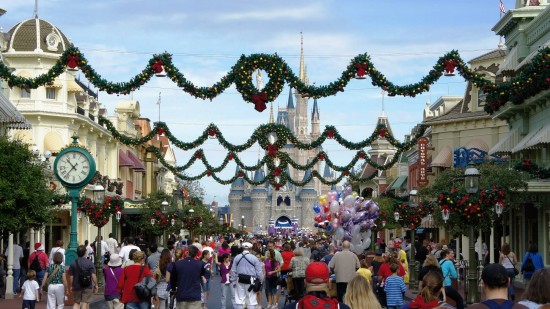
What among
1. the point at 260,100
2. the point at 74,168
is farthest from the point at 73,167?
the point at 260,100

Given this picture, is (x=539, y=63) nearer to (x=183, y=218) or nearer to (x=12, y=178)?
(x=12, y=178)

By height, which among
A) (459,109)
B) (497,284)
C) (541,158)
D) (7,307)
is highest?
(459,109)

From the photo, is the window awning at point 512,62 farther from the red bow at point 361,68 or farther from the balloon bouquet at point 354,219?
the red bow at point 361,68

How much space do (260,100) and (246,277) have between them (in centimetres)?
380

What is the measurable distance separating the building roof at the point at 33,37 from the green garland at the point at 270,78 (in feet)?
97.4

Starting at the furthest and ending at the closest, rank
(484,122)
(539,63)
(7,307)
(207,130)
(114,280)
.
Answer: (484,122)
(207,130)
(7,307)
(539,63)
(114,280)

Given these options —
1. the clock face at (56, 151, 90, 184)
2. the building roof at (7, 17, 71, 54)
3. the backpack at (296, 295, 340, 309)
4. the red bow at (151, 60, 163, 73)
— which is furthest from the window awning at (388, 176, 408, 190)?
the backpack at (296, 295, 340, 309)

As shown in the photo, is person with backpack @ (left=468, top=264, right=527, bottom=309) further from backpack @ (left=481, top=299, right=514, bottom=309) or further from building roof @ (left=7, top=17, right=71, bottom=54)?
building roof @ (left=7, top=17, right=71, bottom=54)

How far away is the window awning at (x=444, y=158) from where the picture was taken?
59.5 meters

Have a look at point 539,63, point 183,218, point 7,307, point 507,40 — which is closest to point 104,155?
point 183,218

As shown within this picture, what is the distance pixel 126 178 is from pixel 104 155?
29.8 ft

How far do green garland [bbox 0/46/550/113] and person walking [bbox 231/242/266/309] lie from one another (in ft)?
10.7

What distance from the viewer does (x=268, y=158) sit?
47.0 meters

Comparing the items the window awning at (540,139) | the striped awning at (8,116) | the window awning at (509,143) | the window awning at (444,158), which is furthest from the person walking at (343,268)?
the window awning at (444,158)
